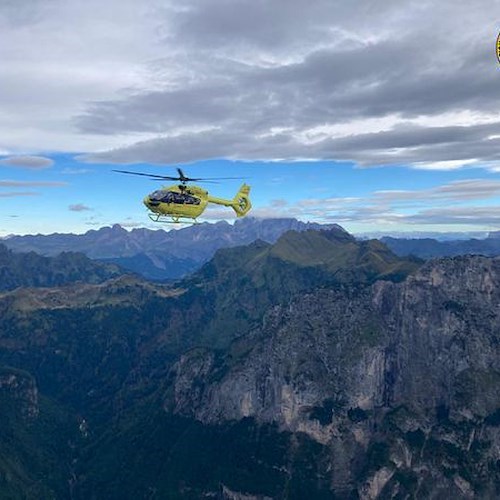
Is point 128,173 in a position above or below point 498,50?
below

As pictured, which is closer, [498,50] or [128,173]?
[498,50]
